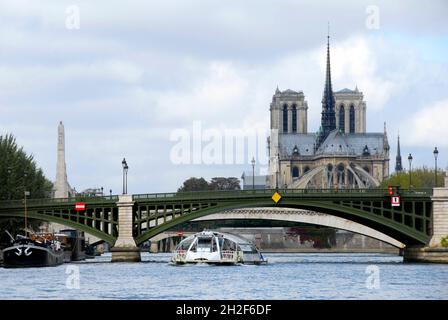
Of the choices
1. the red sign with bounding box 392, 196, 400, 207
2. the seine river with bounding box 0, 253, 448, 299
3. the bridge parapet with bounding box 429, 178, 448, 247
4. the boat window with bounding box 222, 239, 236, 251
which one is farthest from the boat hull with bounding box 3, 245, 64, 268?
the bridge parapet with bounding box 429, 178, 448, 247

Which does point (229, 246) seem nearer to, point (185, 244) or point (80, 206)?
point (185, 244)

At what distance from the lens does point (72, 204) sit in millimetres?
141875

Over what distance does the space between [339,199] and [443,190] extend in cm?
975

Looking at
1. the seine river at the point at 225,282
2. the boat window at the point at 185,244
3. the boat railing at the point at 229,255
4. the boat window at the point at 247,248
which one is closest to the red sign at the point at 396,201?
the seine river at the point at 225,282

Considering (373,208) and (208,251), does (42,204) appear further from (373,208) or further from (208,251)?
(373,208)

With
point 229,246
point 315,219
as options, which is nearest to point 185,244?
point 229,246

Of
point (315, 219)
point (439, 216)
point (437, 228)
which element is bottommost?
point (437, 228)

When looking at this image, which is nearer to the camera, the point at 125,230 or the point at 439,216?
the point at 439,216

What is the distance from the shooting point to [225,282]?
95.6 m

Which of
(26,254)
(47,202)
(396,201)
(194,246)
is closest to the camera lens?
(26,254)

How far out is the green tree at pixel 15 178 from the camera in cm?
15425

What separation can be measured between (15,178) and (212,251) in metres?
32.2

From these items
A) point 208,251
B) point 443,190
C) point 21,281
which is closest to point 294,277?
point 21,281
